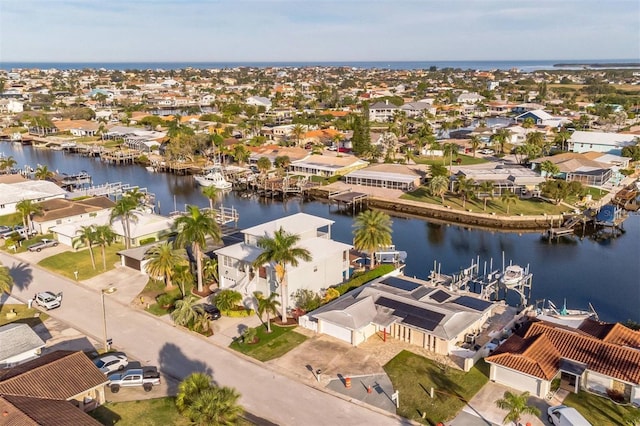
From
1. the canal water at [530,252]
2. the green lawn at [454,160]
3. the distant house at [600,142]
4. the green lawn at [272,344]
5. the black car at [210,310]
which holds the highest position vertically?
the distant house at [600,142]

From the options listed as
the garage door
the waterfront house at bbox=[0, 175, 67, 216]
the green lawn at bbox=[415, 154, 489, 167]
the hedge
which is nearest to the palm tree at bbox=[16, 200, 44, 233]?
the waterfront house at bbox=[0, 175, 67, 216]

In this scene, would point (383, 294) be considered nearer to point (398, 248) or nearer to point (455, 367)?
point (455, 367)

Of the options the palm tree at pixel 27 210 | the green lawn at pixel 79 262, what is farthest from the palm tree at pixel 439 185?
the palm tree at pixel 27 210

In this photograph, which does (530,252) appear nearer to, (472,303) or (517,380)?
(472,303)

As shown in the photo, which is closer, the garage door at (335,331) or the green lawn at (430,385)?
the green lawn at (430,385)

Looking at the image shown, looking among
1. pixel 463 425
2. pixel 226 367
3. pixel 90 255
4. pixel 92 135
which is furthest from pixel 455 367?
pixel 92 135

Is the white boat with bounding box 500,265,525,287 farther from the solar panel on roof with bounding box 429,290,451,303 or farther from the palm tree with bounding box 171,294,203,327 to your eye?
the palm tree with bounding box 171,294,203,327

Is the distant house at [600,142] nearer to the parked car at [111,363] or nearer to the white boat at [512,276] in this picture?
the white boat at [512,276]
